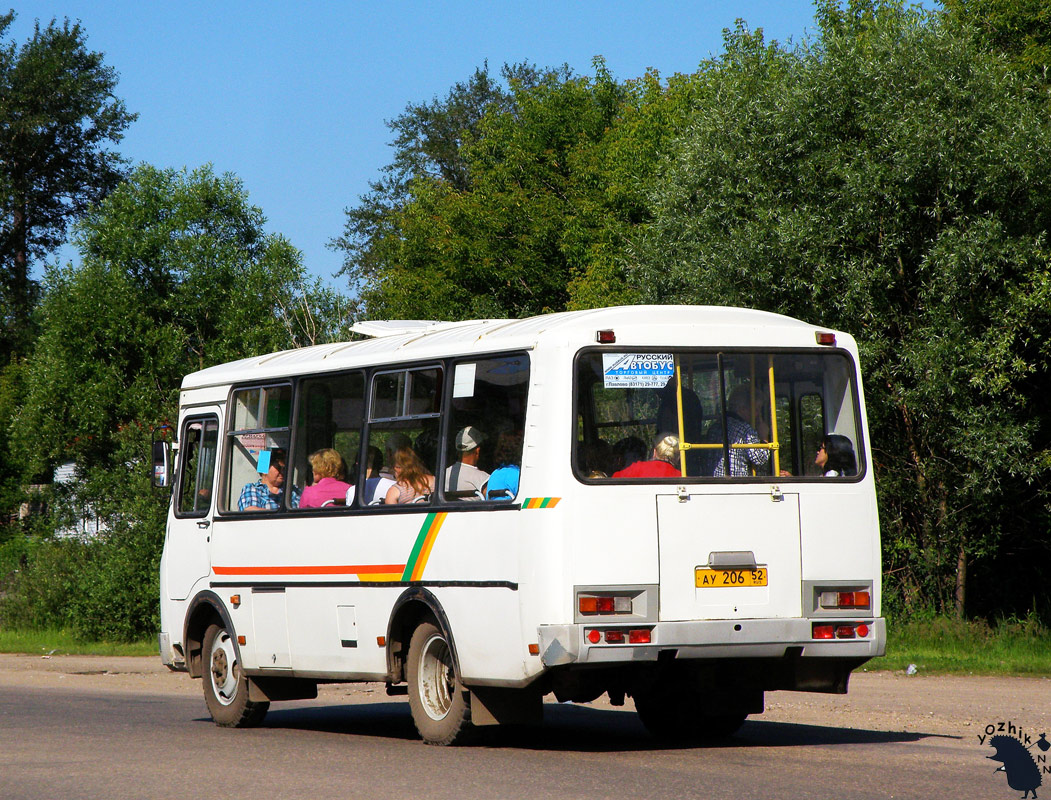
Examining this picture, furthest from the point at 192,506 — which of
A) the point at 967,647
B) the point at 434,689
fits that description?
the point at 967,647

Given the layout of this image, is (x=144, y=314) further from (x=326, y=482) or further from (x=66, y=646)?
(x=326, y=482)

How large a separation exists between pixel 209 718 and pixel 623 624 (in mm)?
6368

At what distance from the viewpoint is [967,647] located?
21.1 metres

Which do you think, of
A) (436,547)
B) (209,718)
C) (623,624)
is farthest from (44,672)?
(623,624)

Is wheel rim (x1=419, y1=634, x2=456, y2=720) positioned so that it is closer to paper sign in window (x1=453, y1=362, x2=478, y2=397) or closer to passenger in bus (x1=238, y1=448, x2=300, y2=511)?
paper sign in window (x1=453, y1=362, x2=478, y2=397)

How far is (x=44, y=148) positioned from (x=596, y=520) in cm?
5905

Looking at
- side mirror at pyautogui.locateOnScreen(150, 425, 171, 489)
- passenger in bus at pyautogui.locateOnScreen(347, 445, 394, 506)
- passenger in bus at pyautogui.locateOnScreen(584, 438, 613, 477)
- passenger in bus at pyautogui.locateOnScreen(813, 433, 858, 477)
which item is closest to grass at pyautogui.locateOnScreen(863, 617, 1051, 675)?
passenger in bus at pyautogui.locateOnScreen(813, 433, 858, 477)

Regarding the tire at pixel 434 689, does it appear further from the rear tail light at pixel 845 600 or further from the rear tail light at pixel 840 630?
the rear tail light at pixel 845 600

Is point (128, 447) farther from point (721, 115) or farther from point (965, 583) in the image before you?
point (965, 583)

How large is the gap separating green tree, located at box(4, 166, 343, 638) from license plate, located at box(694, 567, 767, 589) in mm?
27529

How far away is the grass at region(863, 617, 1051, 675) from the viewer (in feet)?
64.2

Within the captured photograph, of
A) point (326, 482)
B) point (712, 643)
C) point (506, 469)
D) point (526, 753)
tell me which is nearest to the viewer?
point (712, 643)

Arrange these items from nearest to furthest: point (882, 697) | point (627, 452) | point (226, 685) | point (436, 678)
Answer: point (627, 452), point (436, 678), point (226, 685), point (882, 697)

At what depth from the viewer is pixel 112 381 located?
3878 cm
